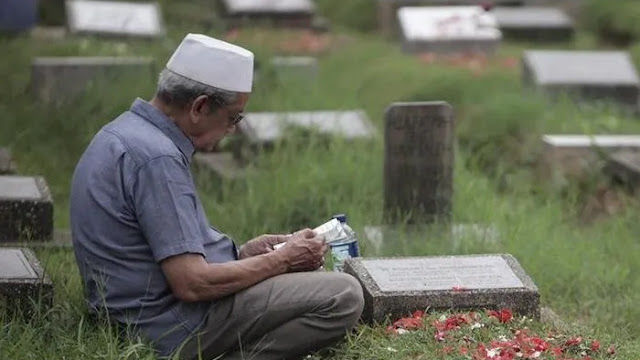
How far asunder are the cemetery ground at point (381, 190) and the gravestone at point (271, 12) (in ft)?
5.44

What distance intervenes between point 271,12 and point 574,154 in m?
5.67

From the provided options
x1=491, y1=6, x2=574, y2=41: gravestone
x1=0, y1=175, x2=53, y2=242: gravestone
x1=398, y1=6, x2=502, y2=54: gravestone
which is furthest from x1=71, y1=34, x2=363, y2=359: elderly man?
x1=491, y1=6, x2=574, y2=41: gravestone

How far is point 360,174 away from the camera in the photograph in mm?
8047

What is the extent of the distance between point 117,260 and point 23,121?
4.58 metres

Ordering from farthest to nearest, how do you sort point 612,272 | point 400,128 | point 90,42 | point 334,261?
point 90,42
point 400,128
point 612,272
point 334,261

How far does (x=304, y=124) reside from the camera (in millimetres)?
8852

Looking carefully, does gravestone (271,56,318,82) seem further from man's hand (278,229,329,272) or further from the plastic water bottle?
man's hand (278,229,329,272)

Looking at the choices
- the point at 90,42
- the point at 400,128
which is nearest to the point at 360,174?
the point at 400,128

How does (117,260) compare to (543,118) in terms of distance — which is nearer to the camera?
(117,260)

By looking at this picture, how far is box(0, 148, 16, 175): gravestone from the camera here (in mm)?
7852

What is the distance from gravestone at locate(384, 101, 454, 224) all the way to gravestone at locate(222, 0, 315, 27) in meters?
6.63

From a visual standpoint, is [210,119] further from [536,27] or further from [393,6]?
[393,6]

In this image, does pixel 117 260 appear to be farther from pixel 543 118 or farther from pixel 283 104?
pixel 543 118

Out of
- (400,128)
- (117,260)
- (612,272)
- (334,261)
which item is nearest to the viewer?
(117,260)
